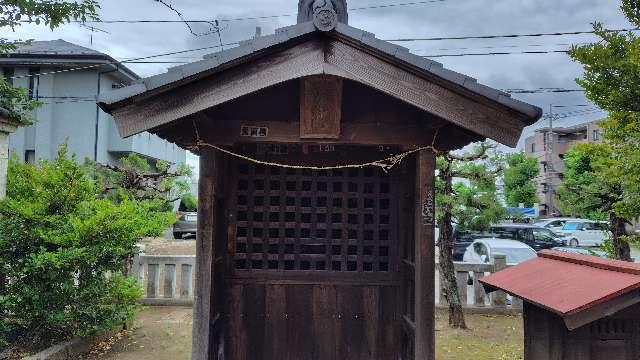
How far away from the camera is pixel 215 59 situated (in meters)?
3.80

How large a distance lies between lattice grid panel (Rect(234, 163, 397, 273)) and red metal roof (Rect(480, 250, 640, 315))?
1.43 metres

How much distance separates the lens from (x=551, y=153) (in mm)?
55062

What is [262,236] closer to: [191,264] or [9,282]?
[9,282]

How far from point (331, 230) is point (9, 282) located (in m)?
5.88

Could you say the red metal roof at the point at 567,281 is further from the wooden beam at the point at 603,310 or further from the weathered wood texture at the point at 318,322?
the weathered wood texture at the point at 318,322

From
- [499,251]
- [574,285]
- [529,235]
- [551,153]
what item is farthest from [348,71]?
[551,153]

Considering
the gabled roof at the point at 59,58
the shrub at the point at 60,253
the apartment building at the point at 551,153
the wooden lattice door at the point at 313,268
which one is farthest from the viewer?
the apartment building at the point at 551,153

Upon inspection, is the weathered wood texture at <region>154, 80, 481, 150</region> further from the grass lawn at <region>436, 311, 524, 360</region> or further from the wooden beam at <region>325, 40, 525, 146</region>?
the grass lawn at <region>436, 311, 524, 360</region>

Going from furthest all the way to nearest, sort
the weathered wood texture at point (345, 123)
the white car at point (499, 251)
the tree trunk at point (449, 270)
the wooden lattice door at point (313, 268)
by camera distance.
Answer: the white car at point (499, 251) → the tree trunk at point (449, 270) → the wooden lattice door at point (313, 268) → the weathered wood texture at point (345, 123)

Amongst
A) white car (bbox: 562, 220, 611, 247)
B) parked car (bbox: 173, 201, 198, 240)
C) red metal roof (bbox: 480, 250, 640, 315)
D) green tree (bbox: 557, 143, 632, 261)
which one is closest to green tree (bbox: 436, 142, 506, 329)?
green tree (bbox: 557, 143, 632, 261)

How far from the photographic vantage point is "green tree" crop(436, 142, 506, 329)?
9.84m

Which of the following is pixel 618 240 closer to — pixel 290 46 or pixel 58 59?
pixel 290 46

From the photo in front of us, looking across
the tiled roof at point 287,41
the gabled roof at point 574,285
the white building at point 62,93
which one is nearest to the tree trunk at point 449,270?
the gabled roof at point 574,285

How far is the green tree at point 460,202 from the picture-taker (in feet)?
32.3
